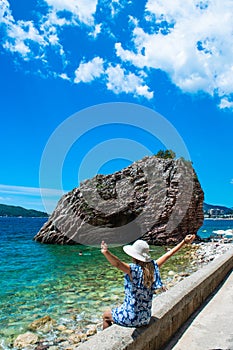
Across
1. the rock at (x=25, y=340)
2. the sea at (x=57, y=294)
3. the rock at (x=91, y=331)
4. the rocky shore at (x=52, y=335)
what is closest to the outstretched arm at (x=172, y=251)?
the rocky shore at (x=52, y=335)

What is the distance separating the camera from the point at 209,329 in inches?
208

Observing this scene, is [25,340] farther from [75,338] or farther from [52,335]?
[75,338]

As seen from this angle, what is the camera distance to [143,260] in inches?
162

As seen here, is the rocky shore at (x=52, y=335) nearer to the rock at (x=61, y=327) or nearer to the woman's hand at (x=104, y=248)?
the rock at (x=61, y=327)

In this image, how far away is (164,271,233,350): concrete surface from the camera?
4656 mm

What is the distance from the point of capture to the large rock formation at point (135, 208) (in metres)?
42.7

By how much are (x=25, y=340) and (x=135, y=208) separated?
3685 centimetres

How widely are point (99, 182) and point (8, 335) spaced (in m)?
38.2

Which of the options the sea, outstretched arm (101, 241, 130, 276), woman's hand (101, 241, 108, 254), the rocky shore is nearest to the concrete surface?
outstretched arm (101, 241, 130, 276)

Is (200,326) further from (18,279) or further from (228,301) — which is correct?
(18,279)

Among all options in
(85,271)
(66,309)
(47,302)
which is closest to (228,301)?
(66,309)

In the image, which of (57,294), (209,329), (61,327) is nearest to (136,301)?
(209,329)

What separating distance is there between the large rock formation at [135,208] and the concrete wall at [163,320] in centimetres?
3513

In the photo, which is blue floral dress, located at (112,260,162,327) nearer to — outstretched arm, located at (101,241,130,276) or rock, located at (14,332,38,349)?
outstretched arm, located at (101,241,130,276)
